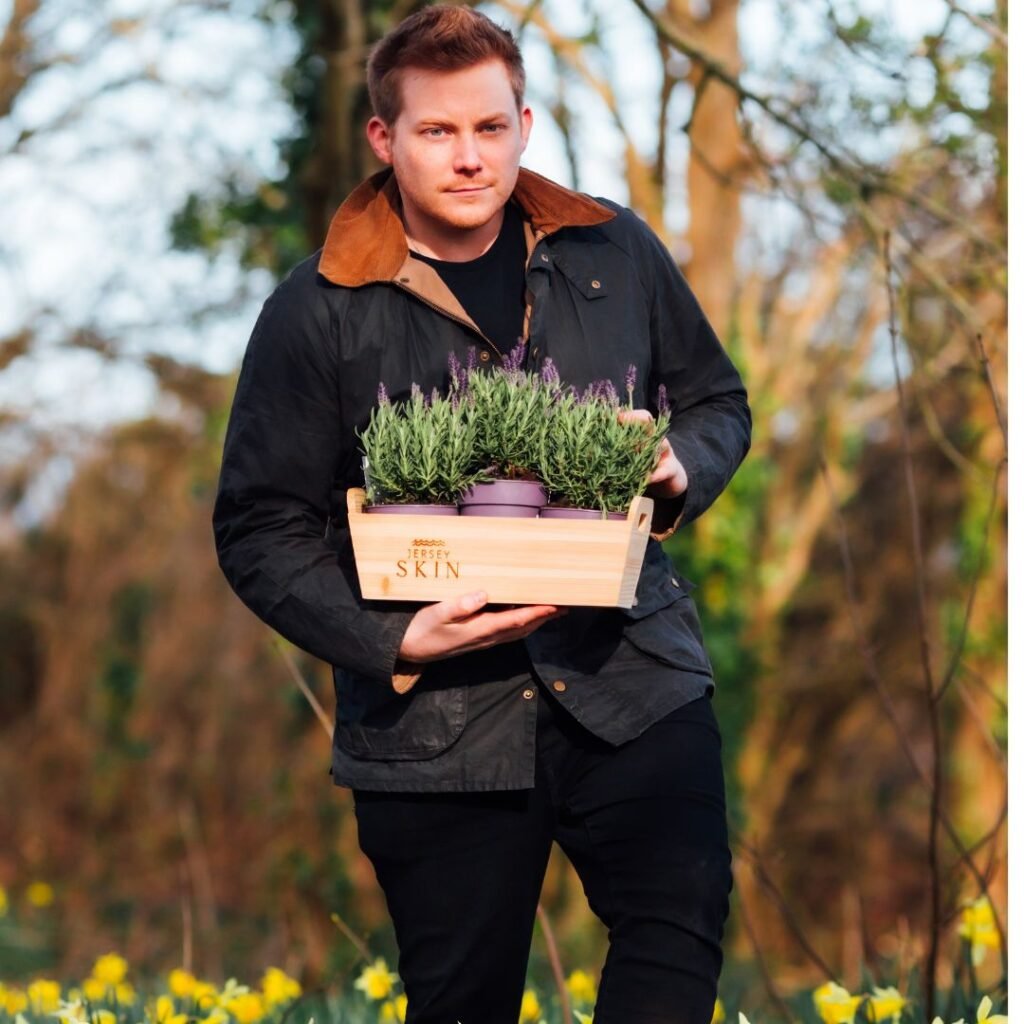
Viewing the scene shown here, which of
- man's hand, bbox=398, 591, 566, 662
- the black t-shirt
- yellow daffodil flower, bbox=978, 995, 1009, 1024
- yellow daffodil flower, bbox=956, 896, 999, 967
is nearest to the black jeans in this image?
man's hand, bbox=398, 591, 566, 662

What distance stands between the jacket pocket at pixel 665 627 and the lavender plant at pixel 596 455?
0.97ft

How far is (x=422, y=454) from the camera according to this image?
262 centimetres

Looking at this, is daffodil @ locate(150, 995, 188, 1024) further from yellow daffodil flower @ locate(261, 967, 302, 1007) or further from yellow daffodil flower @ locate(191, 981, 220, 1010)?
yellow daffodil flower @ locate(261, 967, 302, 1007)

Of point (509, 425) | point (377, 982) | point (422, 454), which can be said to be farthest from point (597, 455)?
point (377, 982)

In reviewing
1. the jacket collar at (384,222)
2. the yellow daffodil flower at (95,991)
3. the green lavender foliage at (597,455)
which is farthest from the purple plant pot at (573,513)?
the yellow daffodil flower at (95,991)

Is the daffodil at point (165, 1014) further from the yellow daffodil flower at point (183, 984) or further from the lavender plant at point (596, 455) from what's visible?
the lavender plant at point (596, 455)

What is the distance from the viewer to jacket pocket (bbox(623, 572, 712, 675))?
2852mm

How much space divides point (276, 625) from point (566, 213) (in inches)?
34.9

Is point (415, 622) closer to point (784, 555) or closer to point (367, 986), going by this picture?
point (367, 986)

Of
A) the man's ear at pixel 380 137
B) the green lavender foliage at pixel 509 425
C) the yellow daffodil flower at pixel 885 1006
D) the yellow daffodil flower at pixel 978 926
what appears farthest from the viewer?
the yellow daffodil flower at pixel 978 926

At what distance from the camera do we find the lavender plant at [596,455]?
260cm

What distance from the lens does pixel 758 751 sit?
14984mm

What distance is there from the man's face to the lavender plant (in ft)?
1.46

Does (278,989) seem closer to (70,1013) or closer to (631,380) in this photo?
(70,1013)
